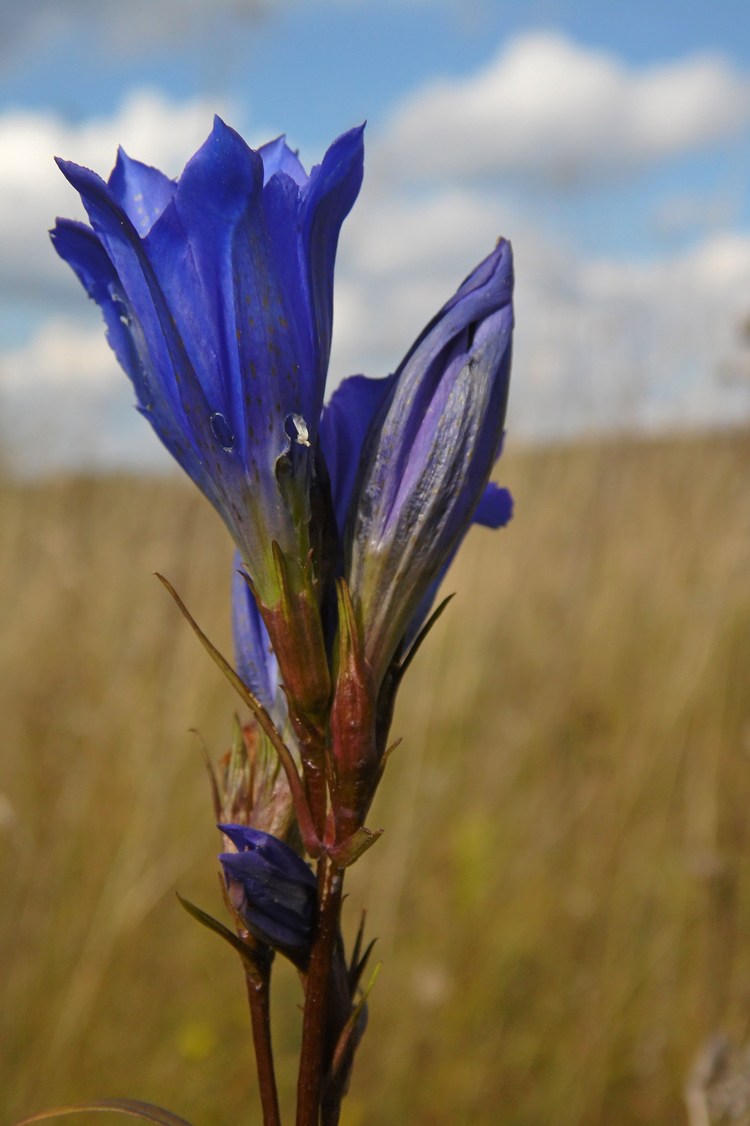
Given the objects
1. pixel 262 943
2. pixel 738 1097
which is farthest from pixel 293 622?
pixel 738 1097

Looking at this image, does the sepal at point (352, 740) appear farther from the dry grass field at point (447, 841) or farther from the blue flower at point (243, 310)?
the dry grass field at point (447, 841)

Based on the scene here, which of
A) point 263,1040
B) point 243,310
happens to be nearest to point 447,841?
point 263,1040

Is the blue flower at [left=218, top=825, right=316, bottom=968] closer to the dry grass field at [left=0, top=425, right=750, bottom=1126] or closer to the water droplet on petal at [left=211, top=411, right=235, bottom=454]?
the water droplet on petal at [left=211, top=411, right=235, bottom=454]

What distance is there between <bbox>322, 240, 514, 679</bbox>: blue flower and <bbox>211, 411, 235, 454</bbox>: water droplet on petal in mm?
83

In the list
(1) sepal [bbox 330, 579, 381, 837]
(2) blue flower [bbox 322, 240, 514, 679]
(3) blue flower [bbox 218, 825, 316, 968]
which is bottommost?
(3) blue flower [bbox 218, 825, 316, 968]

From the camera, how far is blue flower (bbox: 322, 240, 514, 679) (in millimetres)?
587

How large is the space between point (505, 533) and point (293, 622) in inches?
137

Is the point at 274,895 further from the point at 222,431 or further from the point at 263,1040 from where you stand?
the point at 222,431

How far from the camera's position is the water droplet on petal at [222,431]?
Answer: 0.60 meters

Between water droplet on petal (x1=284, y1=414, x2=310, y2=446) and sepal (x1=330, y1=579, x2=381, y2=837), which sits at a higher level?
water droplet on petal (x1=284, y1=414, x2=310, y2=446)

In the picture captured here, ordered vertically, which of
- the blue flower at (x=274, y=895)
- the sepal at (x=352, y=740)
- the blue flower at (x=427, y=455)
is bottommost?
the blue flower at (x=274, y=895)

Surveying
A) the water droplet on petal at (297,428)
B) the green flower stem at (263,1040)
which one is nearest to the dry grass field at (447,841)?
the green flower stem at (263,1040)

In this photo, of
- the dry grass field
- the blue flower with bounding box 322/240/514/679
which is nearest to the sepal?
the blue flower with bounding box 322/240/514/679

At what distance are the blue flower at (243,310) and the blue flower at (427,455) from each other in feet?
0.13
